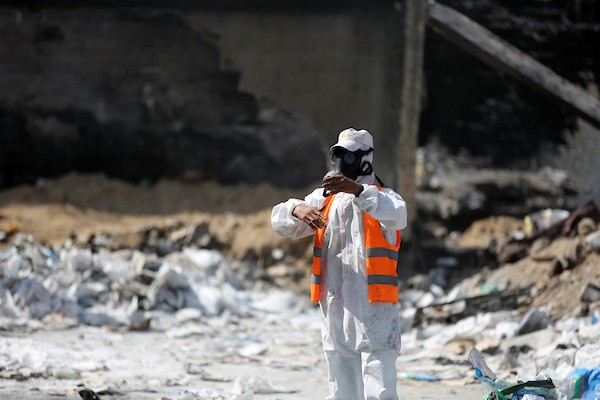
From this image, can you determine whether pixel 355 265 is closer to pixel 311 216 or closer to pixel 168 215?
pixel 311 216

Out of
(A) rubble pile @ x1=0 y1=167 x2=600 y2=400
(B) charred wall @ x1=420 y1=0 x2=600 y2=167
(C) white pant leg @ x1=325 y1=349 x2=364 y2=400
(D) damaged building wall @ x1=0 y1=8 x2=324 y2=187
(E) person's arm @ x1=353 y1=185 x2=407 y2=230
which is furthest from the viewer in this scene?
(B) charred wall @ x1=420 y1=0 x2=600 y2=167

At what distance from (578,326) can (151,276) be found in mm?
4203

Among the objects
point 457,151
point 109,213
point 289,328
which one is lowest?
point 289,328

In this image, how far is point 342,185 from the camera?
453 cm

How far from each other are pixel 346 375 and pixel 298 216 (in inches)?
32.5

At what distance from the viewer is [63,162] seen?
12.4 m

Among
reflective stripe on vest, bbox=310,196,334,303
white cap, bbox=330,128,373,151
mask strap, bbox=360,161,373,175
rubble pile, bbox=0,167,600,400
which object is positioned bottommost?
rubble pile, bbox=0,167,600,400

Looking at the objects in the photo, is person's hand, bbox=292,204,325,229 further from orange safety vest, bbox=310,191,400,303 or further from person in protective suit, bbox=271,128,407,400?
orange safety vest, bbox=310,191,400,303

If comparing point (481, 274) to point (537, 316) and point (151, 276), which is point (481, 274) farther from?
point (151, 276)

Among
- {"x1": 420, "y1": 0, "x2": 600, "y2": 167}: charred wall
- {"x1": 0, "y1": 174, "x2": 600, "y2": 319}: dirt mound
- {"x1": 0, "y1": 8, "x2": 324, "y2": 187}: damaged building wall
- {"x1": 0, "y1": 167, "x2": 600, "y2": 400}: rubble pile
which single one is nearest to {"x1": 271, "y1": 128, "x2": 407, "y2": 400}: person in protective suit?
{"x1": 0, "y1": 167, "x2": 600, "y2": 400}: rubble pile

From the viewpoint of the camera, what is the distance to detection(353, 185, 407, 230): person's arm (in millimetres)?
4520

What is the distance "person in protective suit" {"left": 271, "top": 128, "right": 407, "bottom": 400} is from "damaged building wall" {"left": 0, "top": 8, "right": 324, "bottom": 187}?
7353 millimetres

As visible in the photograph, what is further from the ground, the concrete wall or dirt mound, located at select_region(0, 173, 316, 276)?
the concrete wall

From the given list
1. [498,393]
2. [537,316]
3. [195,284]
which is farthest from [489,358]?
[195,284]
